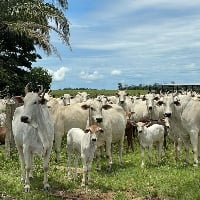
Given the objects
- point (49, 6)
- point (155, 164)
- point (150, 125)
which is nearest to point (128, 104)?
point (49, 6)

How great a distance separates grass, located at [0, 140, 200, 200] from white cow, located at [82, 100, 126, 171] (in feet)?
2.55

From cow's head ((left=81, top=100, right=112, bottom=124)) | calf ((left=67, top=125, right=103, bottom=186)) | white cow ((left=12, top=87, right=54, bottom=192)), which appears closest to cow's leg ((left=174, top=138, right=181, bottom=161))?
cow's head ((left=81, top=100, right=112, bottom=124))

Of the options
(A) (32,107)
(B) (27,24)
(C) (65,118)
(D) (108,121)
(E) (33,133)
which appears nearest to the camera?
(A) (32,107)

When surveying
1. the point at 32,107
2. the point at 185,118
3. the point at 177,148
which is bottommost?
the point at 177,148

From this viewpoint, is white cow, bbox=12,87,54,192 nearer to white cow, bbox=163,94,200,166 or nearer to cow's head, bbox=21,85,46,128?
cow's head, bbox=21,85,46,128

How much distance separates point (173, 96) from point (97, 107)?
267cm

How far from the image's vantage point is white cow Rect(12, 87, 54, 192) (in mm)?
10922

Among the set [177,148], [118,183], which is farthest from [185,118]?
[118,183]

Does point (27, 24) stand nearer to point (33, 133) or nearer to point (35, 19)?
point (35, 19)

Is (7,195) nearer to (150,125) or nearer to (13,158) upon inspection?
(13,158)

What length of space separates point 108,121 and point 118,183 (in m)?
3.20

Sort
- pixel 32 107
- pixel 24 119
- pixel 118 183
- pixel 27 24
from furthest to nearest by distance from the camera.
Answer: pixel 27 24
pixel 118 183
pixel 32 107
pixel 24 119

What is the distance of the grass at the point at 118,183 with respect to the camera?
10.9 metres

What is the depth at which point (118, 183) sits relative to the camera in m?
12.1
